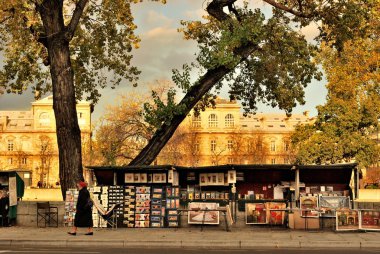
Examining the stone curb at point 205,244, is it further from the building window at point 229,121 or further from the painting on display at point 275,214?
the building window at point 229,121

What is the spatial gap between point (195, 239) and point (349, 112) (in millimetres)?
34939

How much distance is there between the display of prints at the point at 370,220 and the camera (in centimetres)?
2314

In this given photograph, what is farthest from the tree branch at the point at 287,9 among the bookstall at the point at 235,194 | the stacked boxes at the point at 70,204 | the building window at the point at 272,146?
the building window at the point at 272,146

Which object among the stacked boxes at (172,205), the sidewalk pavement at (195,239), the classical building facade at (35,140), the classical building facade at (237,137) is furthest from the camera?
the classical building facade at (35,140)

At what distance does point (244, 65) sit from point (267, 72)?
6.20 feet

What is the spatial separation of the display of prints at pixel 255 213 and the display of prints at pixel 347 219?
2.65 m

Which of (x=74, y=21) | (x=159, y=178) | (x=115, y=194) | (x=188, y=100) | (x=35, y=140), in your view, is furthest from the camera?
(x=35, y=140)

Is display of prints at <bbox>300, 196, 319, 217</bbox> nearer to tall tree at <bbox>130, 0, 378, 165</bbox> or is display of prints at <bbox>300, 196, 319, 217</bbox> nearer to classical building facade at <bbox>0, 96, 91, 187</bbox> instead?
tall tree at <bbox>130, 0, 378, 165</bbox>

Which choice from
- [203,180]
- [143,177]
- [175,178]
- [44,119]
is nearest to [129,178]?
[143,177]

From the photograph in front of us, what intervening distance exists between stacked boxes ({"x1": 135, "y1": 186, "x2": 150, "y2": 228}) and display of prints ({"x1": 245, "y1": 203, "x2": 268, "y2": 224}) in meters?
3.69

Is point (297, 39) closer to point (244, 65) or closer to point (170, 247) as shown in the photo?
point (244, 65)

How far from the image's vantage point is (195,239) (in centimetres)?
2078

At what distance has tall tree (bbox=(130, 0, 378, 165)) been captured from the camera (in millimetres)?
27562

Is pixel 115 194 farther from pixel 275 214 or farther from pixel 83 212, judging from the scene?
pixel 275 214
